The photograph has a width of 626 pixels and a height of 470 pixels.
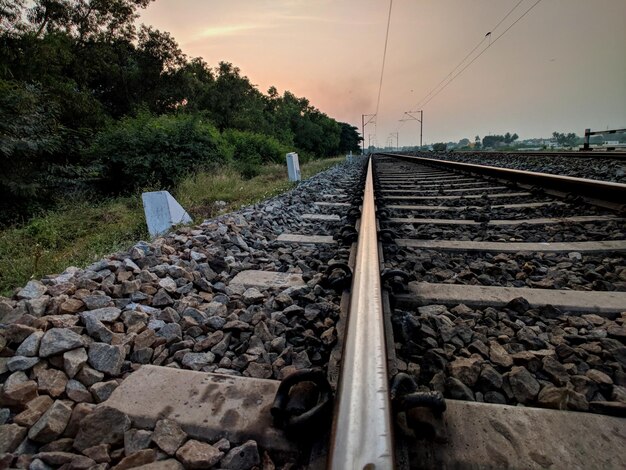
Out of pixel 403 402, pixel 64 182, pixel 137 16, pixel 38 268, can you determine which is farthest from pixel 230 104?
pixel 403 402

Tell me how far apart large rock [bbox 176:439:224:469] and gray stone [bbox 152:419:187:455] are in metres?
0.03

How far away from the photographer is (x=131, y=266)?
1.99 meters

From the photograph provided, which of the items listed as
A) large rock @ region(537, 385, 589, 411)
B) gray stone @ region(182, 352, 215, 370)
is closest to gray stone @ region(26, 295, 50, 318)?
gray stone @ region(182, 352, 215, 370)

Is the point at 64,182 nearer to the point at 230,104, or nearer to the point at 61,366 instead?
the point at 61,366

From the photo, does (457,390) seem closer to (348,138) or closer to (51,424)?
(51,424)

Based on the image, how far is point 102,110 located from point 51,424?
23280mm

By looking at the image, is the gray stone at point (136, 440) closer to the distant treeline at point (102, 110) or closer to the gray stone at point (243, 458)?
the gray stone at point (243, 458)

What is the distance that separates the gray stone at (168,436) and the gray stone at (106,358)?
1.38ft

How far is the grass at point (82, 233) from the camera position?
2586 mm

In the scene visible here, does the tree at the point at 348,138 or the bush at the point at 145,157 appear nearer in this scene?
the bush at the point at 145,157

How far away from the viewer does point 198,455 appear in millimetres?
851

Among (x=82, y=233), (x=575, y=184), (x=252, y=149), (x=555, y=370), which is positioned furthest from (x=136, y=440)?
(x=252, y=149)

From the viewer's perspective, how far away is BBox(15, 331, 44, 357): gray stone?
1.24 metres

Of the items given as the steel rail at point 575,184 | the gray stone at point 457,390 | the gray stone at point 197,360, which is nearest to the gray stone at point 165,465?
the gray stone at point 197,360
